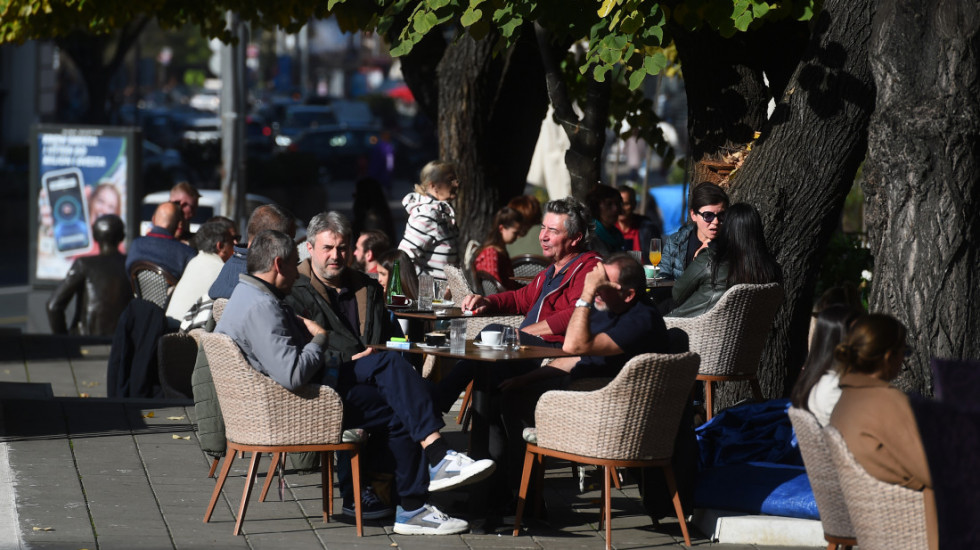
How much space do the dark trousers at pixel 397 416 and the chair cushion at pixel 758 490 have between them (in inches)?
53.7

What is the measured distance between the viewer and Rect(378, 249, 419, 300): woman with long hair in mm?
9555

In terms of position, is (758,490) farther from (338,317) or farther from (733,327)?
(338,317)

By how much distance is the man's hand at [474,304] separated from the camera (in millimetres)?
8406

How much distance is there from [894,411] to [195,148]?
33209 mm

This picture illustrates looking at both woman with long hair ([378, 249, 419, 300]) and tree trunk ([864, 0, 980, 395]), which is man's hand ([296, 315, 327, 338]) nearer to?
woman with long hair ([378, 249, 419, 300])

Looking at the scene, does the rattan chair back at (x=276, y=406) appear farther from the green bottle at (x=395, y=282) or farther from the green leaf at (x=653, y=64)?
the green leaf at (x=653, y=64)

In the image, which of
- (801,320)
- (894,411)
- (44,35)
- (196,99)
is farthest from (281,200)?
(196,99)

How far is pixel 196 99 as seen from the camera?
7206cm

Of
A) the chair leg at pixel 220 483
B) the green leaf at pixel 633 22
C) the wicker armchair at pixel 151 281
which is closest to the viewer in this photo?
the chair leg at pixel 220 483

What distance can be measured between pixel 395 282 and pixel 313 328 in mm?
2542

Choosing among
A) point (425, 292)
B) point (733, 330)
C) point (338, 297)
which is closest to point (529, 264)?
point (425, 292)

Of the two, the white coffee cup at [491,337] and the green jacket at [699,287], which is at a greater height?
the green jacket at [699,287]

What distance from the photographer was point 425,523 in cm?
682

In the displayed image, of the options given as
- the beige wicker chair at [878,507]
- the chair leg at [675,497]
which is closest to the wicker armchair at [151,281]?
the chair leg at [675,497]
